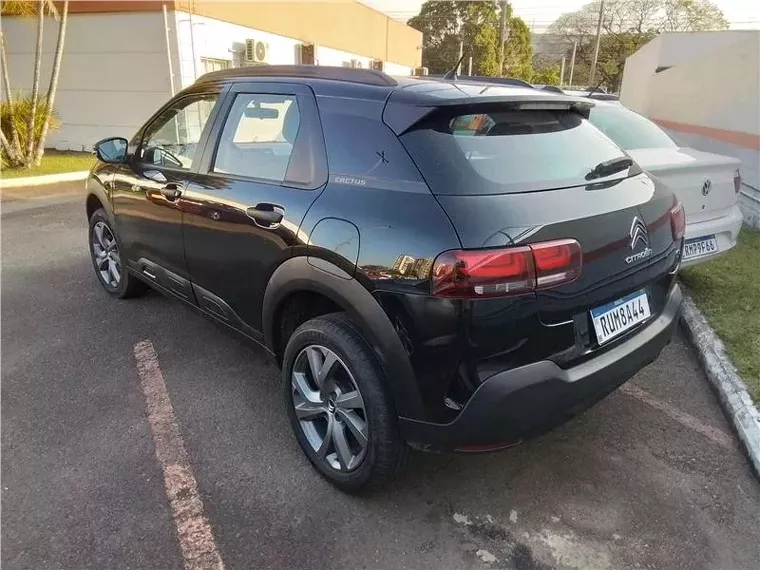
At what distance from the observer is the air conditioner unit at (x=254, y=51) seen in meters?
15.4

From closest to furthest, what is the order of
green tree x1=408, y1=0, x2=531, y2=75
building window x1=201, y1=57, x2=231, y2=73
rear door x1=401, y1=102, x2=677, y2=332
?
rear door x1=401, y1=102, x2=677, y2=332, building window x1=201, y1=57, x2=231, y2=73, green tree x1=408, y1=0, x2=531, y2=75

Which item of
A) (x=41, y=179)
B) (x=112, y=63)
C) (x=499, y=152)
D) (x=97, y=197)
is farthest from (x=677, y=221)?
(x=112, y=63)

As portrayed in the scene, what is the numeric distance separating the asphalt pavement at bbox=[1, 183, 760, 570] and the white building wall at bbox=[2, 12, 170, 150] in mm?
11319

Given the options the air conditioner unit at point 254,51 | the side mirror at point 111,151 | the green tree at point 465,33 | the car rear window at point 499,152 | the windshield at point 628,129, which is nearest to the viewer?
the car rear window at point 499,152

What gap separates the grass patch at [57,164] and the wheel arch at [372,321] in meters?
10.3

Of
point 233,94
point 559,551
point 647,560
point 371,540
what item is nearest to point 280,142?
point 233,94

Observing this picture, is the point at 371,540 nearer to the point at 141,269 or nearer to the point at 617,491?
the point at 617,491

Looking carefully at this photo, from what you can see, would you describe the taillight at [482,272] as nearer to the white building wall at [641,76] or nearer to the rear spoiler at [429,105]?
the rear spoiler at [429,105]

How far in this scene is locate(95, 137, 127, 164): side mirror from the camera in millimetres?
4117

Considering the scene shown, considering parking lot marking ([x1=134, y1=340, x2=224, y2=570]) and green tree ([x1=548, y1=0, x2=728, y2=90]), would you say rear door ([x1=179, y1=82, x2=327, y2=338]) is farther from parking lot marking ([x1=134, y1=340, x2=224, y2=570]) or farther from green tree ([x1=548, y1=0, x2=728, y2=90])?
green tree ([x1=548, y1=0, x2=728, y2=90])

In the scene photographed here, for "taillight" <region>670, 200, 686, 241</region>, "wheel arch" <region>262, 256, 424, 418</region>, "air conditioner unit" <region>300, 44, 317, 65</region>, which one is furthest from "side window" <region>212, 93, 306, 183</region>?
"air conditioner unit" <region>300, 44, 317, 65</region>

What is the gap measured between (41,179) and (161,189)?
28.2 ft

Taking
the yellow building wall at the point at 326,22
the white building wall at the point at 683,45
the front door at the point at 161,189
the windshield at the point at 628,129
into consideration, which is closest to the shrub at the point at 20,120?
the yellow building wall at the point at 326,22

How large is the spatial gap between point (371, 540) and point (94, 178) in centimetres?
378
